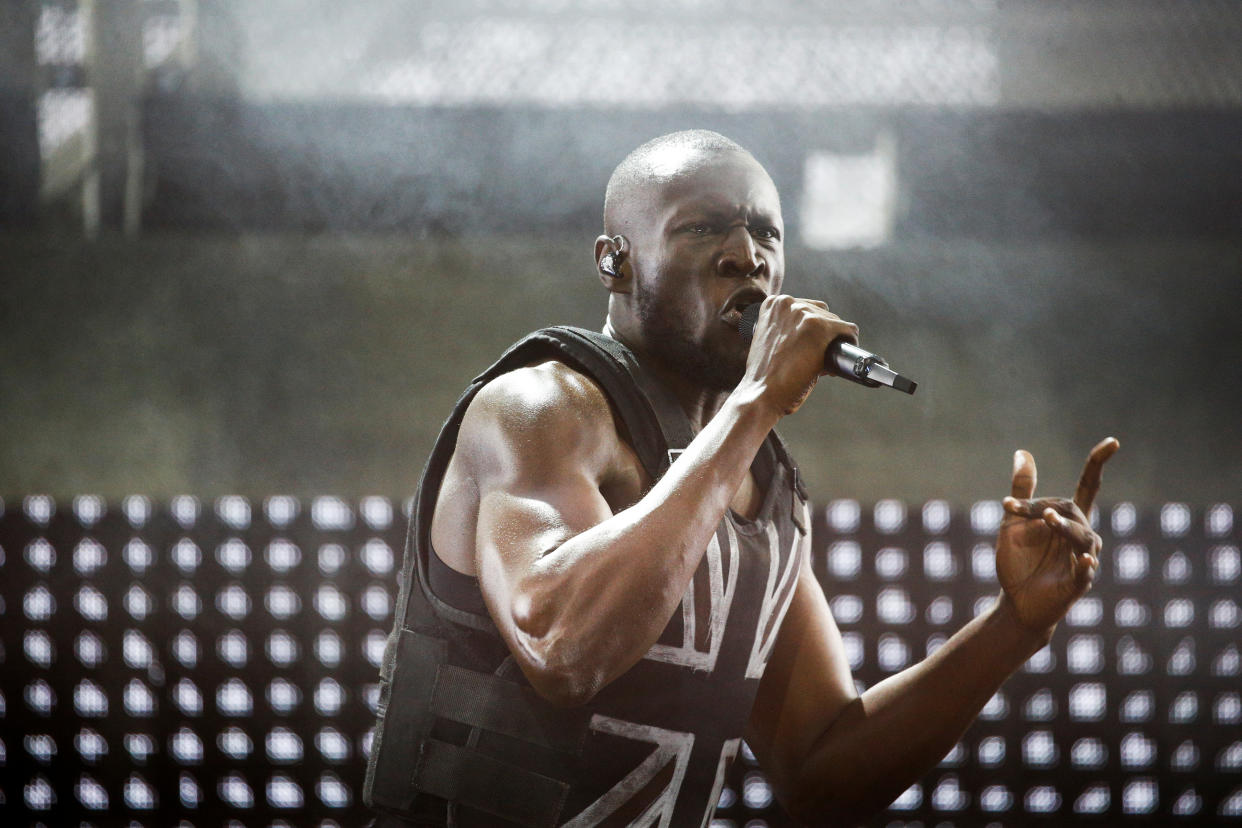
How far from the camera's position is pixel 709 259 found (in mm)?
1398

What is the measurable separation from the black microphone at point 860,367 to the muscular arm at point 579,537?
110mm

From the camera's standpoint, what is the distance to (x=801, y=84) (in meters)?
3.35

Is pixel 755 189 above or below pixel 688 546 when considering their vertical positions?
above

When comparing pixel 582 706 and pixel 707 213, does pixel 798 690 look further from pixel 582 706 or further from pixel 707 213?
pixel 707 213

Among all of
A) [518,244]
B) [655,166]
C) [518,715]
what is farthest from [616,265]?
[518,244]

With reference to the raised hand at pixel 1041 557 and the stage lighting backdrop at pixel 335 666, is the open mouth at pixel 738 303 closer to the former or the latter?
the raised hand at pixel 1041 557

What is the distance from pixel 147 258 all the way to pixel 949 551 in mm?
2775

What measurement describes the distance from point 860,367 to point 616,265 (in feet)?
1.49

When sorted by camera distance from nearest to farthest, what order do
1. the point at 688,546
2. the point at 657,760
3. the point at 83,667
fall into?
the point at 688,546, the point at 657,760, the point at 83,667

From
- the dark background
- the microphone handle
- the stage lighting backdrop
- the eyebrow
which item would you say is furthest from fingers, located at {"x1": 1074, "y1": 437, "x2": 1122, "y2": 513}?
the dark background

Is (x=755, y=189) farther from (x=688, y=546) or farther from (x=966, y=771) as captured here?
(x=966, y=771)

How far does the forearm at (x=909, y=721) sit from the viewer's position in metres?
1.50

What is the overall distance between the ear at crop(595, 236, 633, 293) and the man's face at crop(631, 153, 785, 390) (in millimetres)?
31

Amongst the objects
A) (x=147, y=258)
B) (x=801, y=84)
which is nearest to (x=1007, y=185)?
(x=801, y=84)
